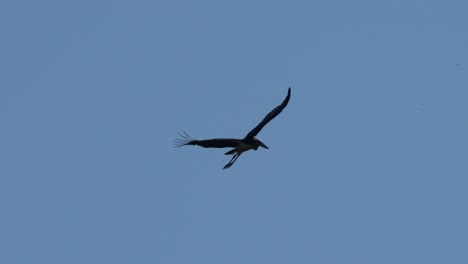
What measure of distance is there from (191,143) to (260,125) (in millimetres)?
3492

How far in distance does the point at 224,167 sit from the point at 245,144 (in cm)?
113

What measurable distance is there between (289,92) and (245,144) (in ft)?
8.09

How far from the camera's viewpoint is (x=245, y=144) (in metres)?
55.8

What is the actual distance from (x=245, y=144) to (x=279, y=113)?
1902 millimetres

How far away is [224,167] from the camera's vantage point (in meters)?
55.6

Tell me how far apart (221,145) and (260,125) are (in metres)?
2.28

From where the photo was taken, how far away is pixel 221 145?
181 ft

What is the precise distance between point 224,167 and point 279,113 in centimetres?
298

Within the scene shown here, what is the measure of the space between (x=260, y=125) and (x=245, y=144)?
143 centimetres

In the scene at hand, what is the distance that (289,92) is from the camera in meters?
55.8

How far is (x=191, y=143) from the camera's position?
5450cm

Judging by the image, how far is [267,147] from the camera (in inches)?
2205

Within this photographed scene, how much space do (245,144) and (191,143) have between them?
229cm
